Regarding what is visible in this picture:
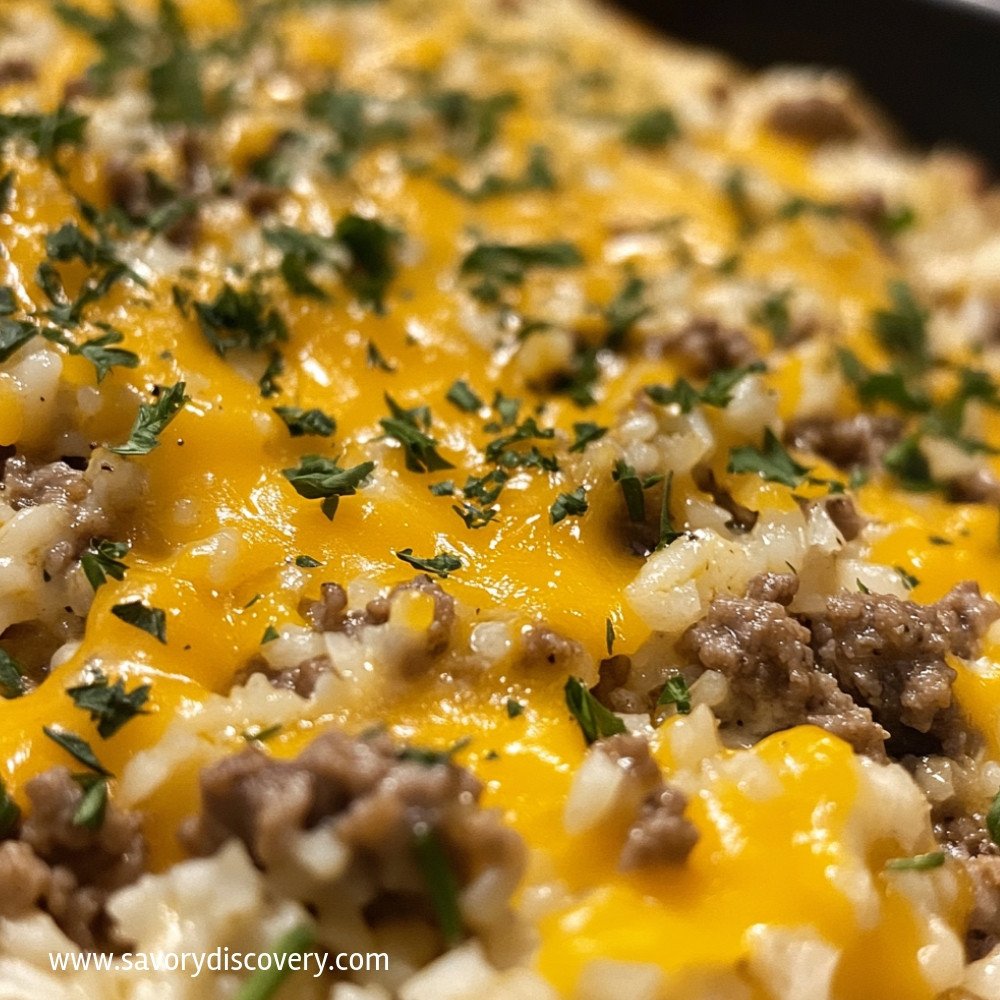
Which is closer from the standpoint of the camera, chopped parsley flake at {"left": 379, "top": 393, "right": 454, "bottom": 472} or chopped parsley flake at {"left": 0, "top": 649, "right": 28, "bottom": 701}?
chopped parsley flake at {"left": 0, "top": 649, "right": 28, "bottom": 701}

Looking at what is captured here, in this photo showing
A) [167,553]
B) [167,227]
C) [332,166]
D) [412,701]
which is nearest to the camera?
[412,701]

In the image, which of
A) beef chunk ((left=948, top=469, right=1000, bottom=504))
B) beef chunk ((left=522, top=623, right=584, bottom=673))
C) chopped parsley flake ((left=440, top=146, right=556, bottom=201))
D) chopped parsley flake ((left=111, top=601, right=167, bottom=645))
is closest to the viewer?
chopped parsley flake ((left=111, top=601, right=167, bottom=645))

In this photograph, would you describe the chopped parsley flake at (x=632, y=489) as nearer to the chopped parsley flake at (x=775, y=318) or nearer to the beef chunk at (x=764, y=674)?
the beef chunk at (x=764, y=674)

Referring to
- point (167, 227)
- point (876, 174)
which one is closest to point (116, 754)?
point (167, 227)

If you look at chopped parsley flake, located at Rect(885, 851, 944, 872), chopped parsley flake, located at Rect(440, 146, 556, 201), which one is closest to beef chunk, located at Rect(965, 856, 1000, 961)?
chopped parsley flake, located at Rect(885, 851, 944, 872)

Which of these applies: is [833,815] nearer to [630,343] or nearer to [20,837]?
[20,837]

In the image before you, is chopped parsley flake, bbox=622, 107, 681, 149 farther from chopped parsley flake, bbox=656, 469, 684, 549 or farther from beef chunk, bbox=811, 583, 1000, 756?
beef chunk, bbox=811, 583, 1000, 756

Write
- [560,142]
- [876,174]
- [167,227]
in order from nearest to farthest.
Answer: [167,227] → [560,142] → [876,174]
